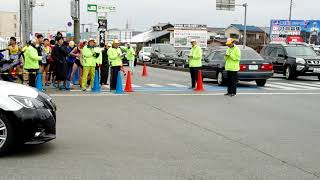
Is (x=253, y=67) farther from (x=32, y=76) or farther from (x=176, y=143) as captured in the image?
(x=176, y=143)

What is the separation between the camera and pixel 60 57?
54.5 feet

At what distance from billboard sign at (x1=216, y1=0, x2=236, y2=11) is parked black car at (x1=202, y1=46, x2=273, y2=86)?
28139 millimetres

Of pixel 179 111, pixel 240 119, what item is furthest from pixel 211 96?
pixel 240 119

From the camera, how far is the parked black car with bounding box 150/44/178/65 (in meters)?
Result: 41.0

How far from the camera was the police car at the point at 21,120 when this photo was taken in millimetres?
6730

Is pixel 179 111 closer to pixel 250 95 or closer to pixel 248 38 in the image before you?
pixel 250 95

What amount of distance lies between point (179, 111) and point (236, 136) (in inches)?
133

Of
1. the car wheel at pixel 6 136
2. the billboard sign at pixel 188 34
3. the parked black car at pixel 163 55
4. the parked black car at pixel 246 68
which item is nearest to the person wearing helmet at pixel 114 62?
the parked black car at pixel 246 68

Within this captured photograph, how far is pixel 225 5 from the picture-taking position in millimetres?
48312

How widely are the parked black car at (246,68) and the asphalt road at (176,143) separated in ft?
17.3

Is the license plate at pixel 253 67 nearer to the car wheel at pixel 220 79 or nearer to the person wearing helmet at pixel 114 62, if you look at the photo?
the car wheel at pixel 220 79

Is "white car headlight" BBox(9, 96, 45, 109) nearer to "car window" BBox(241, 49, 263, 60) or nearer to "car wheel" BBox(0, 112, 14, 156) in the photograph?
"car wheel" BBox(0, 112, 14, 156)

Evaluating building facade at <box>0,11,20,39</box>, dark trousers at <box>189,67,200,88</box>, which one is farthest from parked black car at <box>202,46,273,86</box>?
building facade at <box>0,11,20,39</box>

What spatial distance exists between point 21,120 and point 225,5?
43162mm
